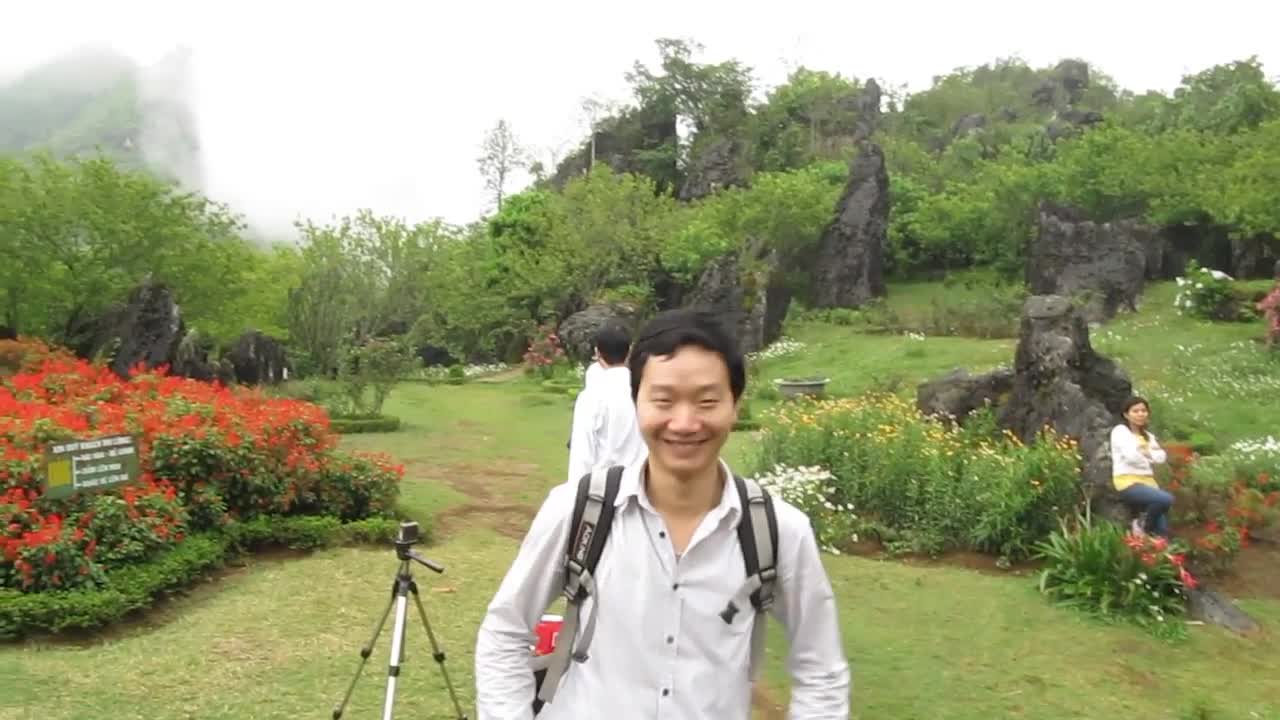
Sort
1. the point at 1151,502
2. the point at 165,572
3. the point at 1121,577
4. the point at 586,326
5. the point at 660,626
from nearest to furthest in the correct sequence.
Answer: the point at 660,626 < the point at 165,572 < the point at 1121,577 < the point at 1151,502 < the point at 586,326

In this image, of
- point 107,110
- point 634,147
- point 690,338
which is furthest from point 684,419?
point 107,110

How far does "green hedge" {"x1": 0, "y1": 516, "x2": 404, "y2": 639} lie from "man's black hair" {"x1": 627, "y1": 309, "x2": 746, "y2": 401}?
558cm

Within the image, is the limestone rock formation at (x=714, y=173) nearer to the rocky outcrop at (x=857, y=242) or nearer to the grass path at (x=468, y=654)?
the rocky outcrop at (x=857, y=242)

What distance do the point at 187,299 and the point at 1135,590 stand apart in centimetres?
1742

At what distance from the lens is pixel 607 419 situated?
5418 mm

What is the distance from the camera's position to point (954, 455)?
9523 millimetres

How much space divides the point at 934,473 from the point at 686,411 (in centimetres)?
767

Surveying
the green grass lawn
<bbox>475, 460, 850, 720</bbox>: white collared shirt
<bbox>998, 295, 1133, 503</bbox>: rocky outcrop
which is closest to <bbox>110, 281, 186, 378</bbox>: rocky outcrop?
the green grass lawn

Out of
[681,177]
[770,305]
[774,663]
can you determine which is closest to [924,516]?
[774,663]

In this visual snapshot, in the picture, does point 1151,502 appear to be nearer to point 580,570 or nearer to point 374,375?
point 580,570

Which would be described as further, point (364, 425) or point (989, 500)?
point (364, 425)

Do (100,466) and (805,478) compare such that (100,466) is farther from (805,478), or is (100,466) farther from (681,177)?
(681,177)

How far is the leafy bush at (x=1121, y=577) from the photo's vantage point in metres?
7.37

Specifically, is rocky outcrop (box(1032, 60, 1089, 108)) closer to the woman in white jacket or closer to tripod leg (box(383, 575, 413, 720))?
the woman in white jacket
